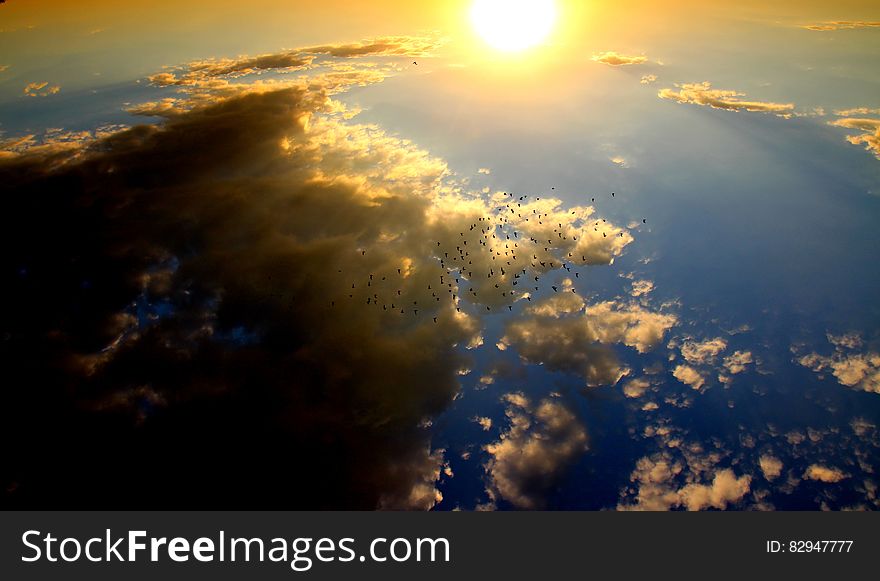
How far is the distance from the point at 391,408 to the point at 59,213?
99.9m

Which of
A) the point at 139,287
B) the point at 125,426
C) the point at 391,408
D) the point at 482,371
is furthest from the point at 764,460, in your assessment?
the point at 139,287

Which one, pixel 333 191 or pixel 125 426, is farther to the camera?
pixel 333 191

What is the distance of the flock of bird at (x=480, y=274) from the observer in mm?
82750

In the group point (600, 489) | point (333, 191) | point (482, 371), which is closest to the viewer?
point (600, 489)

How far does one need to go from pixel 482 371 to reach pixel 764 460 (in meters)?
40.2

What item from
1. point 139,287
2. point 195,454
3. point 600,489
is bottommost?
point 600,489

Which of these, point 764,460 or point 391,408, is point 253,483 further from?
point 764,460

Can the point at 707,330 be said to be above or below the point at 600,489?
above

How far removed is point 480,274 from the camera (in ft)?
287

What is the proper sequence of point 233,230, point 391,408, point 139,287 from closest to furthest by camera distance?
point 391,408 < point 139,287 < point 233,230

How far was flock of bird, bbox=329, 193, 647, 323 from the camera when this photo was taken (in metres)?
82.8

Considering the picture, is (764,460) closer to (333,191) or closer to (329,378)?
(329,378)

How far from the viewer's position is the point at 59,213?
335ft

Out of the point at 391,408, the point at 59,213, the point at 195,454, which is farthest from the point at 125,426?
the point at 59,213
